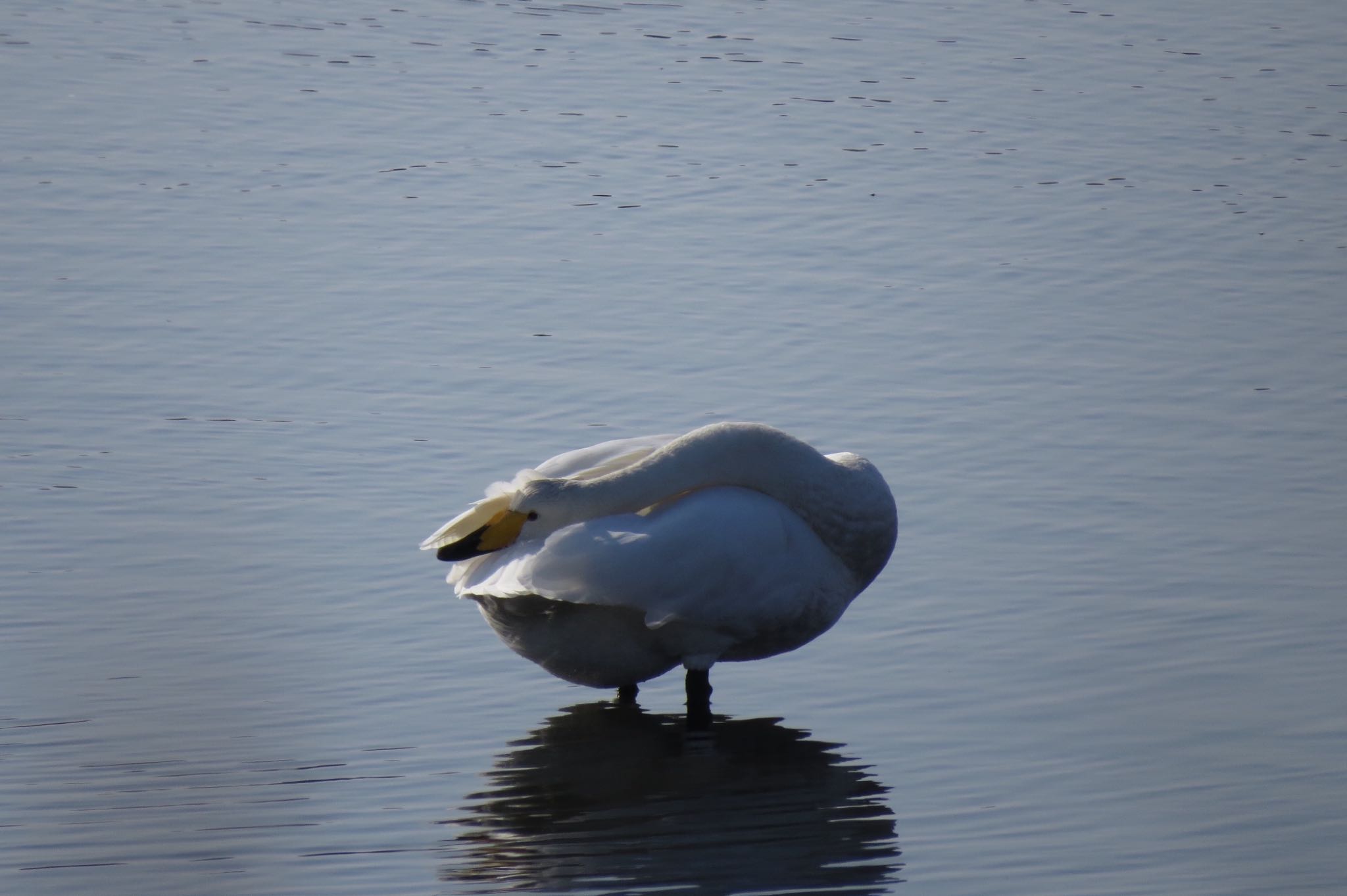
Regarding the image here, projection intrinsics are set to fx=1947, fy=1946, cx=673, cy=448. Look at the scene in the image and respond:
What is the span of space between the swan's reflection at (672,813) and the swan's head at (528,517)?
23.8 inches

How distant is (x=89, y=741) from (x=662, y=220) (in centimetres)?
694

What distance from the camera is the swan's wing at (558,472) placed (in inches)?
222

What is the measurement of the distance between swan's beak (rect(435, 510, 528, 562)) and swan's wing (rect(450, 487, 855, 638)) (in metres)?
0.05

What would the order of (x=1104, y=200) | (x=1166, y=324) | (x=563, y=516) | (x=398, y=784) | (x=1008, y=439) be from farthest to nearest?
(x=1104, y=200)
(x=1166, y=324)
(x=1008, y=439)
(x=563, y=516)
(x=398, y=784)

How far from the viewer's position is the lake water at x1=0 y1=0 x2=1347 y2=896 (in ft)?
16.5

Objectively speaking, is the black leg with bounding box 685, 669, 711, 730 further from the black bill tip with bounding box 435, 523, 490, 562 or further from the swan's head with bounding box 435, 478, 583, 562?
the black bill tip with bounding box 435, 523, 490, 562

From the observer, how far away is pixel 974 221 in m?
11.9

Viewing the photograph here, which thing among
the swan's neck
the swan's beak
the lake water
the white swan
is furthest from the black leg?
the swan's beak

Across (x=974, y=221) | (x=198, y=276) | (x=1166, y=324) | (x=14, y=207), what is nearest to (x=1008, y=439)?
(x=1166, y=324)

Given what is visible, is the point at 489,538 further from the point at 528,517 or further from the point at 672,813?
the point at 672,813

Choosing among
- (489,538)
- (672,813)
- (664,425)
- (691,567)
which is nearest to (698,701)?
(691,567)

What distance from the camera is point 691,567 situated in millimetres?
5438

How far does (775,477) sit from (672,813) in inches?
44.3

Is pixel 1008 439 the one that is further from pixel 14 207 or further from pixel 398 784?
pixel 14 207
